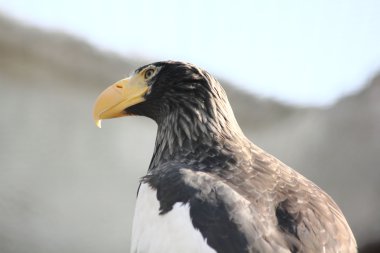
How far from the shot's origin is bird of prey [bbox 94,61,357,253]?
2.36m

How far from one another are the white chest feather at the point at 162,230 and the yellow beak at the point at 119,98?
23.6 inches

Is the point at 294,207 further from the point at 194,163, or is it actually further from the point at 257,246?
the point at 194,163

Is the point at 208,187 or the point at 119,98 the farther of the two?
the point at 119,98

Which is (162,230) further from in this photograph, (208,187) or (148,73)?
→ (148,73)

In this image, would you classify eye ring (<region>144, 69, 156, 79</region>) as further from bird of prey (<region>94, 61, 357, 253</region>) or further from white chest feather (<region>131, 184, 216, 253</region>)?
white chest feather (<region>131, 184, 216, 253</region>)

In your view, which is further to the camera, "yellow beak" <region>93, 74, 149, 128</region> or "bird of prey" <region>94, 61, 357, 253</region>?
"yellow beak" <region>93, 74, 149, 128</region>

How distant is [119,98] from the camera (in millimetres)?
3309

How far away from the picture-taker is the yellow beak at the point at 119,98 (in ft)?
10.8

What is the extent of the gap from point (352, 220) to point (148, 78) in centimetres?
310

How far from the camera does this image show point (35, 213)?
233 inches

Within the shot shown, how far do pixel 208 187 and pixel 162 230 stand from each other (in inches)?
7.6

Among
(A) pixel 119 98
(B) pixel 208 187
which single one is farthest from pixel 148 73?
(B) pixel 208 187

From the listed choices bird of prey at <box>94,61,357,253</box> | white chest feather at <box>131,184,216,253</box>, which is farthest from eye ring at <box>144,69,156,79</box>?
white chest feather at <box>131,184,216,253</box>

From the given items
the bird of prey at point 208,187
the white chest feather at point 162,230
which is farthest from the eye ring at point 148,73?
the white chest feather at point 162,230
